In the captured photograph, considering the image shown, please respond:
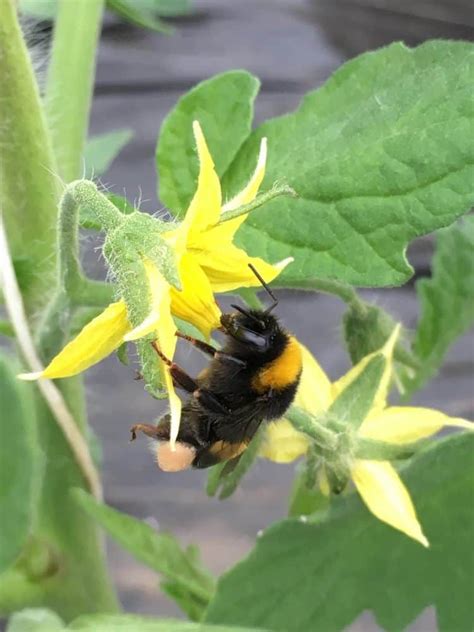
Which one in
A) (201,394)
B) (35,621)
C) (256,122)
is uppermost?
(201,394)

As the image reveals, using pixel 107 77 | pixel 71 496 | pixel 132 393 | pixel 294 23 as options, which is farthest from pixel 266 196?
pixel 294 23

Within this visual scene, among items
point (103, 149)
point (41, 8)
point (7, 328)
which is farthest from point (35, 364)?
point (103, 149)

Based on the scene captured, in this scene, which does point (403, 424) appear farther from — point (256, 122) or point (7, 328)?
point (256, 122)

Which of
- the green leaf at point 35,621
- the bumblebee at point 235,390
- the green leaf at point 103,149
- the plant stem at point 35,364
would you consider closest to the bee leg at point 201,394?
the bumblebee at point 235,390

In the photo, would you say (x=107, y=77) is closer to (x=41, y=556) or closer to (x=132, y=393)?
(x=132, y=393)

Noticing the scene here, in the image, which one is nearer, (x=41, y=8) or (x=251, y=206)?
(x=251, y=206)

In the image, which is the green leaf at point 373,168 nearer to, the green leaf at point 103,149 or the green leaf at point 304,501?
the green leaf at point 304,501

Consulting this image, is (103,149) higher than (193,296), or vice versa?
(193,296)
